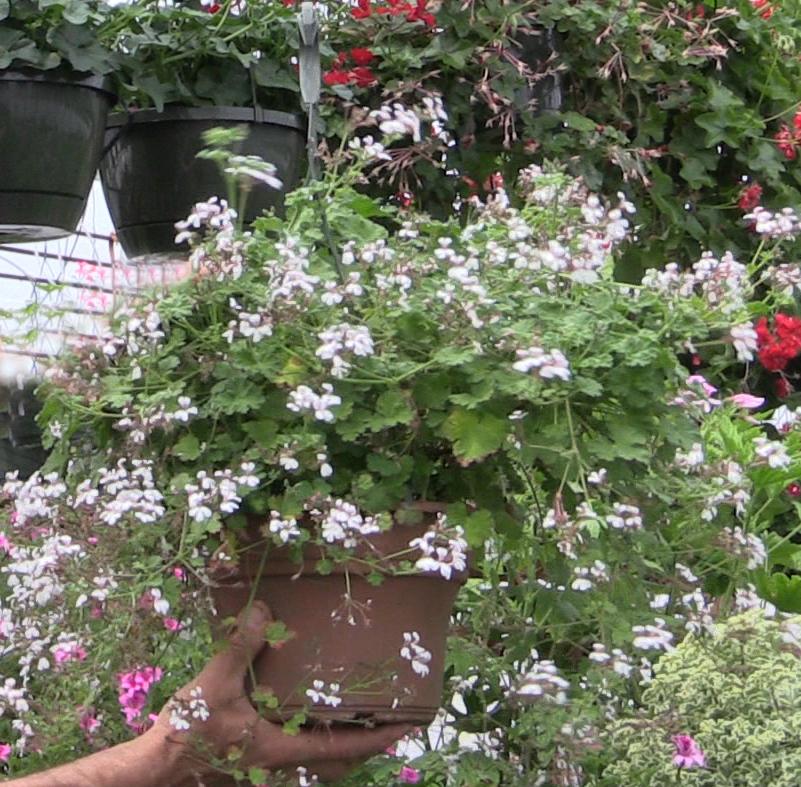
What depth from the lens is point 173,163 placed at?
84.4 inches

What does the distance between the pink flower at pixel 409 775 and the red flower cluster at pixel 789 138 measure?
138 centimetres

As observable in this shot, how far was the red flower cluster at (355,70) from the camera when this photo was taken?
7.98 feet

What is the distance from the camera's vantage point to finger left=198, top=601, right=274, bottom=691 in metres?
1.54

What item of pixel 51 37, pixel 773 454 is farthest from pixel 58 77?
pixel 773 454

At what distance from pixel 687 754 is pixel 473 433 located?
527mm

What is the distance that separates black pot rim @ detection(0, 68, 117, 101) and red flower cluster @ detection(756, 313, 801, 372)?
50.1 inches

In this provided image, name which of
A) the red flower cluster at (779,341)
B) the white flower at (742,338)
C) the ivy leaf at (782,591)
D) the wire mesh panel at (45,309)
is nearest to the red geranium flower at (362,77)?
the wire mesh panel at (45,309)

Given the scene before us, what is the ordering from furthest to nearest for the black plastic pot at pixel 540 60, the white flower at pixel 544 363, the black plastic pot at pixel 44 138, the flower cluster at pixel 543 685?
the black plastic pot at pixel 540 60 → the black plastic pot at pixel 44 138 → the flower cluster at pixel 543 685 → the white flower at pixel 544 363

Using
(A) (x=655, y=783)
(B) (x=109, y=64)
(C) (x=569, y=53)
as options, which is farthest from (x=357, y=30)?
(A) (x=655, y=783)

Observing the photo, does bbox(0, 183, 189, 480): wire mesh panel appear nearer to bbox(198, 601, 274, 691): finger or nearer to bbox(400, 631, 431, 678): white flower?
bbox(198, 601, 274, 691): finger

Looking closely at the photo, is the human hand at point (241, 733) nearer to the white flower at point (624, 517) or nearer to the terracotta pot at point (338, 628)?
the terracotta pot at point (338, 628)

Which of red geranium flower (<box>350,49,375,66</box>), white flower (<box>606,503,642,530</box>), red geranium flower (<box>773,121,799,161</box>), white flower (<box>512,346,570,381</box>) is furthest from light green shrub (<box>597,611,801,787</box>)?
red geranium flower (<box>773,121,799,161</box>)

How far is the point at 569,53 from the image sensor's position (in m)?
2.62

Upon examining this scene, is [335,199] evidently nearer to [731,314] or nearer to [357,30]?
[731,314]
